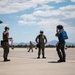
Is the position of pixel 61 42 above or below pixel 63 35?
below

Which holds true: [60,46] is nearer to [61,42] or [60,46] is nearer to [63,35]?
[61,42]

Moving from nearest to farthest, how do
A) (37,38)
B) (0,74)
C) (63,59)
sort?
(0,74) → (63,59) → (37,38)

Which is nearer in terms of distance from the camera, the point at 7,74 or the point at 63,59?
the point at 7,74

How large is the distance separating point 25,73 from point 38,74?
1.93ft

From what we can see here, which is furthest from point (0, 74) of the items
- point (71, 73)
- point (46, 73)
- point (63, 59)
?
point (63, 59)

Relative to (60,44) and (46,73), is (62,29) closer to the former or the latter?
(60,44)

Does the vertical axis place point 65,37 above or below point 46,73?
above

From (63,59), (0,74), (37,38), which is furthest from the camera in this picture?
(37,38)

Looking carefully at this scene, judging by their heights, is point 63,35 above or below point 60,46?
above

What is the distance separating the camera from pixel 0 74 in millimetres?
10953

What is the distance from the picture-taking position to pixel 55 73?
37.2 ft

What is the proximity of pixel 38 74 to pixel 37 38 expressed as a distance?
1158cm

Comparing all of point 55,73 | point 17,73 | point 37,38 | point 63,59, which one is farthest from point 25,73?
point 37,38

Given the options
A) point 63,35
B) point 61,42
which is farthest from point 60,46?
point 63,35
